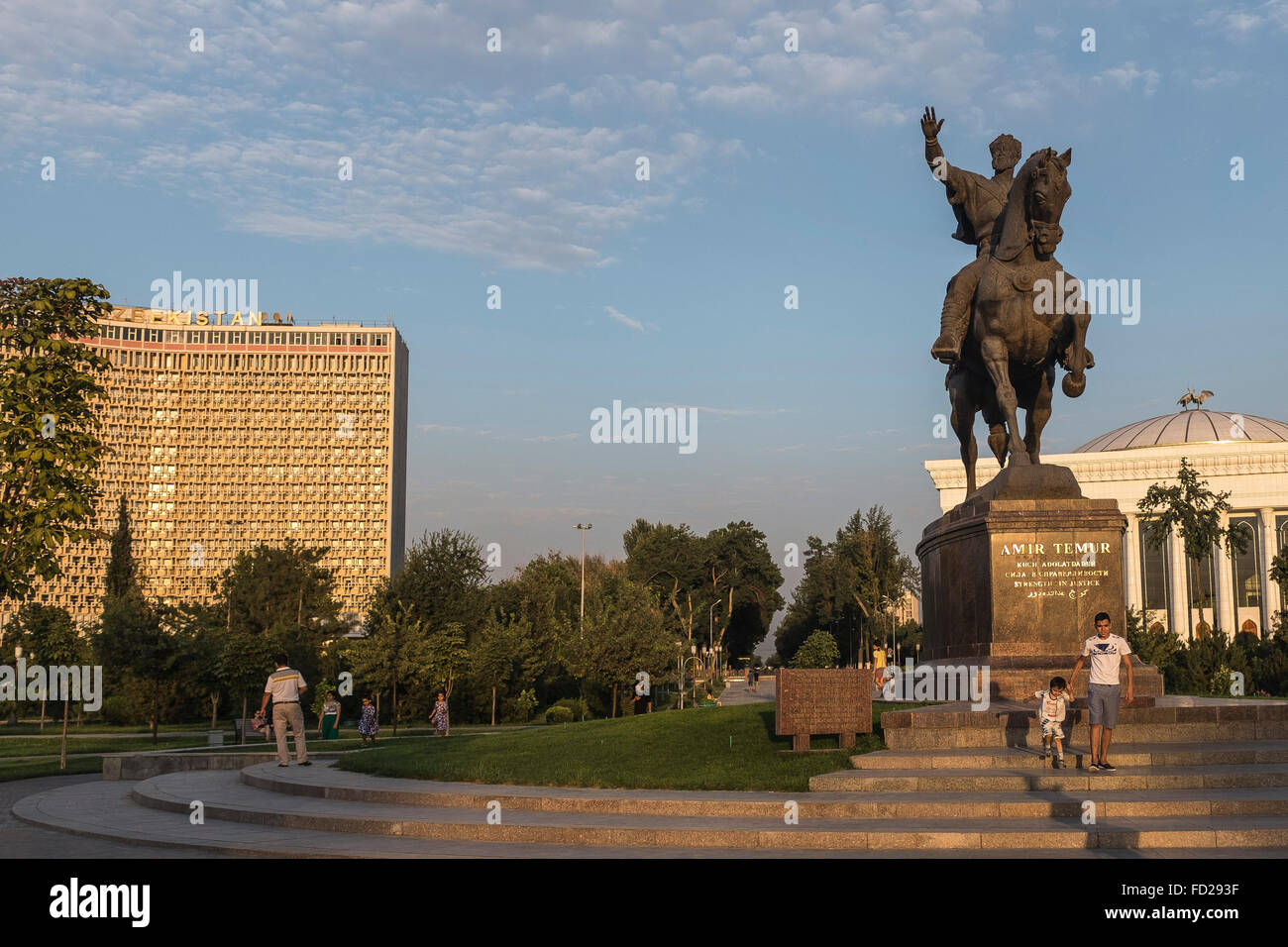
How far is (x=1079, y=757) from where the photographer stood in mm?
12125

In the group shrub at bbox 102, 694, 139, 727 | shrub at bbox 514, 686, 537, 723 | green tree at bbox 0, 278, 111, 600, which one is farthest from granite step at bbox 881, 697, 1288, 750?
shrub at bbox 102, 694, 139, 727

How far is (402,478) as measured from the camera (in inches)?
6560

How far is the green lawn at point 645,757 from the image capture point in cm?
1266

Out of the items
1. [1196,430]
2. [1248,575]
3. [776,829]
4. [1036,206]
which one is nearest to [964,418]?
[1036,206]

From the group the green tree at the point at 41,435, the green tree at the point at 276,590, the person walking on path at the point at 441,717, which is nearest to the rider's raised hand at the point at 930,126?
the green tree at the point at 41,435

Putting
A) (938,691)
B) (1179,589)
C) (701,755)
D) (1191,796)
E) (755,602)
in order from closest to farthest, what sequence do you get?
(1191,796), (701,755), (938,691), (1179,589), (755,602)

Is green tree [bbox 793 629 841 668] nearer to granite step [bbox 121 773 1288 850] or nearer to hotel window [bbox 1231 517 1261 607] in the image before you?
granite step [bbox 121 773 1288 850]

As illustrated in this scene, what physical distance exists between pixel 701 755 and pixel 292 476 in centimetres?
15034

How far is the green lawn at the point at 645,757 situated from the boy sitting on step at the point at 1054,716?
2.04 meters

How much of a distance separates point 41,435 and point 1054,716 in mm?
15525

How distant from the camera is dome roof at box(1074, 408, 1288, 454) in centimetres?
10212

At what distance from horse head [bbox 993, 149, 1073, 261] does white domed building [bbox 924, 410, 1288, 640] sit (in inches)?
2754
